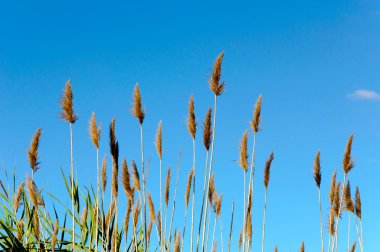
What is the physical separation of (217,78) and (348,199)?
4.73ft

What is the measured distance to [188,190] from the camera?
150 inches

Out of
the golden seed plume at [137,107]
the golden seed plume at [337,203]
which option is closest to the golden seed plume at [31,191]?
the golden seed plume at [137,107]

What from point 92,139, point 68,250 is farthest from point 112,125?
point 68,250

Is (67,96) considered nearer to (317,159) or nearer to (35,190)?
(35,190)

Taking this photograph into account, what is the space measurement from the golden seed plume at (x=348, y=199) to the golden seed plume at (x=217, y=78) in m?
1.23

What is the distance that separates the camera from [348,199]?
4.24m

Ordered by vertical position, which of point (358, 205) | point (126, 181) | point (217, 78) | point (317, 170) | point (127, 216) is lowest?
point (127, 216)

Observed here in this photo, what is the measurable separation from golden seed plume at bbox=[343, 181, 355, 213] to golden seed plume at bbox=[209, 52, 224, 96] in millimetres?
1232

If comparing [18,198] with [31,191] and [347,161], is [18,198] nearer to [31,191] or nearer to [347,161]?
[31,191]

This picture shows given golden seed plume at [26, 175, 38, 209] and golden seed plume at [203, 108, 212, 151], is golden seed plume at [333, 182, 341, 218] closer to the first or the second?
golden seed plume at [203, 108, 212, 151]

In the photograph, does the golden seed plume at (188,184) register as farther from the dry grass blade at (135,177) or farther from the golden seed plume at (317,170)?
the golden seed plume at (317,170)

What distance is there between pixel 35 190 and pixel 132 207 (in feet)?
2.14

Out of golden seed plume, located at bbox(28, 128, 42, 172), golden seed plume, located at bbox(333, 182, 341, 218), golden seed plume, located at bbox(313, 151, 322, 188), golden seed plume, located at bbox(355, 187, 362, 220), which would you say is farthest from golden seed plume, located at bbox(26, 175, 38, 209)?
golden seed plume, located at bbox(355, 187, 362, 220)

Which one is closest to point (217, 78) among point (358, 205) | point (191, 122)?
point (191, 122)
